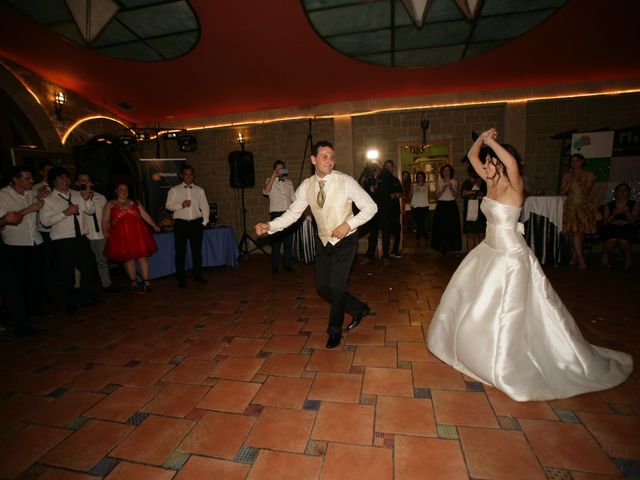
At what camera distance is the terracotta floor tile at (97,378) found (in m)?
2.39

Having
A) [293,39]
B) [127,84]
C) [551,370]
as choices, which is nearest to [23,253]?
[127,84]

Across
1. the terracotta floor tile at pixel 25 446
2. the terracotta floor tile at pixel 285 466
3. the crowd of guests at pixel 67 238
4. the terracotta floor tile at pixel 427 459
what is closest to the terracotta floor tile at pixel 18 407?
the terracotta floor tile at pixel 25 446

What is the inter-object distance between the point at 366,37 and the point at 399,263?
3.78 meters

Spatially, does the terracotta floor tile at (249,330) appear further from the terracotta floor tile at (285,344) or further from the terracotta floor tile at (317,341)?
the terracotta floor tile at (317,341)

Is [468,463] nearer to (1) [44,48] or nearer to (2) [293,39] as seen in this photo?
(2) [293,39]

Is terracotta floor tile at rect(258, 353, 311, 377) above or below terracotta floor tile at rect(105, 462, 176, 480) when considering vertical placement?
above

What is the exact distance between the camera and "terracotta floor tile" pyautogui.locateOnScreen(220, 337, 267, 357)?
2779 mm

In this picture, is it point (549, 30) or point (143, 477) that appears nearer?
point (143, 477)

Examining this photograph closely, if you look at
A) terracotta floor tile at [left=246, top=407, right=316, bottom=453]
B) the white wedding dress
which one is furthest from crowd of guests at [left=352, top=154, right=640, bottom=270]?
terracotta floor tile at [left=246, top=407, right=316, bottom=453]

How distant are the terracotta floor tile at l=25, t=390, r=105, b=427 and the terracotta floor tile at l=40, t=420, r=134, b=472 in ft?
0.63

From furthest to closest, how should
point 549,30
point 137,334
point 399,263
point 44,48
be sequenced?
point 399,263
point 44,48
point 549,30
point 137,334

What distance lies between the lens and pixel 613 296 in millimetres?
3771

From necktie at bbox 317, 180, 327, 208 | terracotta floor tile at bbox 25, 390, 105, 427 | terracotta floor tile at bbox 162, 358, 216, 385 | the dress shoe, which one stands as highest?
necktie at bbox 317, 180, 327, 208

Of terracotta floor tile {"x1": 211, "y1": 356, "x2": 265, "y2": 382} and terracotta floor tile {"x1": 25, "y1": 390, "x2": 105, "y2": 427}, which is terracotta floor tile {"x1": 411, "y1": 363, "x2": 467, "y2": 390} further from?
terracotta floor tile {"x1": 25, "y1": 390, "x2": 105, "y2": 427}
